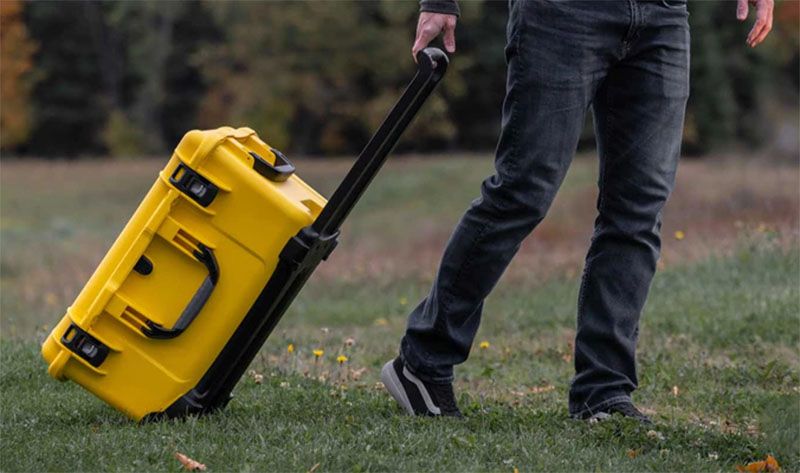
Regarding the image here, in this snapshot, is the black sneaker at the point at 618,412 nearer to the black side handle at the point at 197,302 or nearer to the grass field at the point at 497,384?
the grass field at the point at 497,384

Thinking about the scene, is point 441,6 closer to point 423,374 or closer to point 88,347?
point 423,374

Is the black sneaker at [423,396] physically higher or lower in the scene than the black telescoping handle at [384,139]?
lower

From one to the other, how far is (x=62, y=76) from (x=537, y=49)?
152 ft

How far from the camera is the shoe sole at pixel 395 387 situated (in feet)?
13.3

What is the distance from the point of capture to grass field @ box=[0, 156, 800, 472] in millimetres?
3566

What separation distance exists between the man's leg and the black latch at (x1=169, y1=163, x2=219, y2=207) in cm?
128

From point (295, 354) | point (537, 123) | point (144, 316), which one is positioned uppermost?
point (537, 123)

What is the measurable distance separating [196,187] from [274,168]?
0.81 feet

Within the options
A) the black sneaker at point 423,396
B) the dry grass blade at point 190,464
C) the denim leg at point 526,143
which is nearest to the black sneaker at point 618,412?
the black sneaker at point 423,396

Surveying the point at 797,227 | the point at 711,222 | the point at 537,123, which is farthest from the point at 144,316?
the point at 711,222

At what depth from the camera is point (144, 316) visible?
3.98m

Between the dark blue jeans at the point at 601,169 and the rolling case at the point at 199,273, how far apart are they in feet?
1.05

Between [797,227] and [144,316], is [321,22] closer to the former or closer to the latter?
[797,227]

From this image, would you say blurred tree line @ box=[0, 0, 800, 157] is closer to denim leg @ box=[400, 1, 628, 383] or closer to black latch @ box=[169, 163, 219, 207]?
denim leg @ box=[400, 1, 628, 383]
